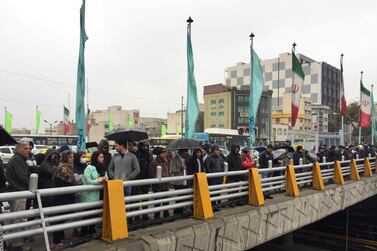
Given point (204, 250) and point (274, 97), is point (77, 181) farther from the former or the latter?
point (274, 97)

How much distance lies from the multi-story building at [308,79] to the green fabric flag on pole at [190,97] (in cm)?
8293

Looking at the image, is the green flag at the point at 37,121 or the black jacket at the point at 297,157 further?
the green flag at the point at 37,121

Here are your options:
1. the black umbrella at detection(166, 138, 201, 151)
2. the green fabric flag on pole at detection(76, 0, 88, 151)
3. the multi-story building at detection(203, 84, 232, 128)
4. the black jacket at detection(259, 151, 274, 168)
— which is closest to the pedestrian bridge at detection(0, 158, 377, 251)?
the black jacket at detection(259, 151, 274, 168)

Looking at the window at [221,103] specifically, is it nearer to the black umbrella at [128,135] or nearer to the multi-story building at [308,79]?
the multi-story building at [308,79]

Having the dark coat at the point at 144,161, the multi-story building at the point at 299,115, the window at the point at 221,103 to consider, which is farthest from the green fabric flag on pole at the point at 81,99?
the multi-story building at the point at 299,115

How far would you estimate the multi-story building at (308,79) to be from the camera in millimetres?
94375

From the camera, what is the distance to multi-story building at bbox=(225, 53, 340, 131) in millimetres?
94375

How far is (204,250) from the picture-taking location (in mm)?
5875

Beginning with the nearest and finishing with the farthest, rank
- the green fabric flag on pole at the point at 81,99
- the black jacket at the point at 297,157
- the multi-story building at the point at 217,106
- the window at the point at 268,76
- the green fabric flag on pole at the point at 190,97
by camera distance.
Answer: the black jacket at the point at 297,157
the green fabric flag on pole at the point at 81,99
the green fabric flag on pole at the point at 190,97
the multi-story building at the point at 217,106
the window at the point at 268,76

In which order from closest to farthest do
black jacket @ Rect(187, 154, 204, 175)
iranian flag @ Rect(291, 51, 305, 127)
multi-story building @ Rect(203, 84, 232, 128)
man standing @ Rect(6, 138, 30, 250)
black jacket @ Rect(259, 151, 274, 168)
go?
man standing @ Rect(6, 138, 30, 250) → black jacket @ Rect(187, 154, 204, 175) → black jacket @ Rect(259, 151, 274, 168) → iranian flag @ Rect(291, 51, 305, 127) → multi-story building @ Rect(203, 84, 232, 128)

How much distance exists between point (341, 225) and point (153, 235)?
13305 mm

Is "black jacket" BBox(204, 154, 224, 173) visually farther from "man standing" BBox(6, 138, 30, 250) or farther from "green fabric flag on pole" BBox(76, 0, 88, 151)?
"green fabric flag on pole" BBox(76, 0, 88, 151)

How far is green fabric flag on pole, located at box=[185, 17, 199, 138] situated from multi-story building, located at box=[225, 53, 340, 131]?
82933mm

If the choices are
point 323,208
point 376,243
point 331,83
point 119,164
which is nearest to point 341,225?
Result: point 376,243
